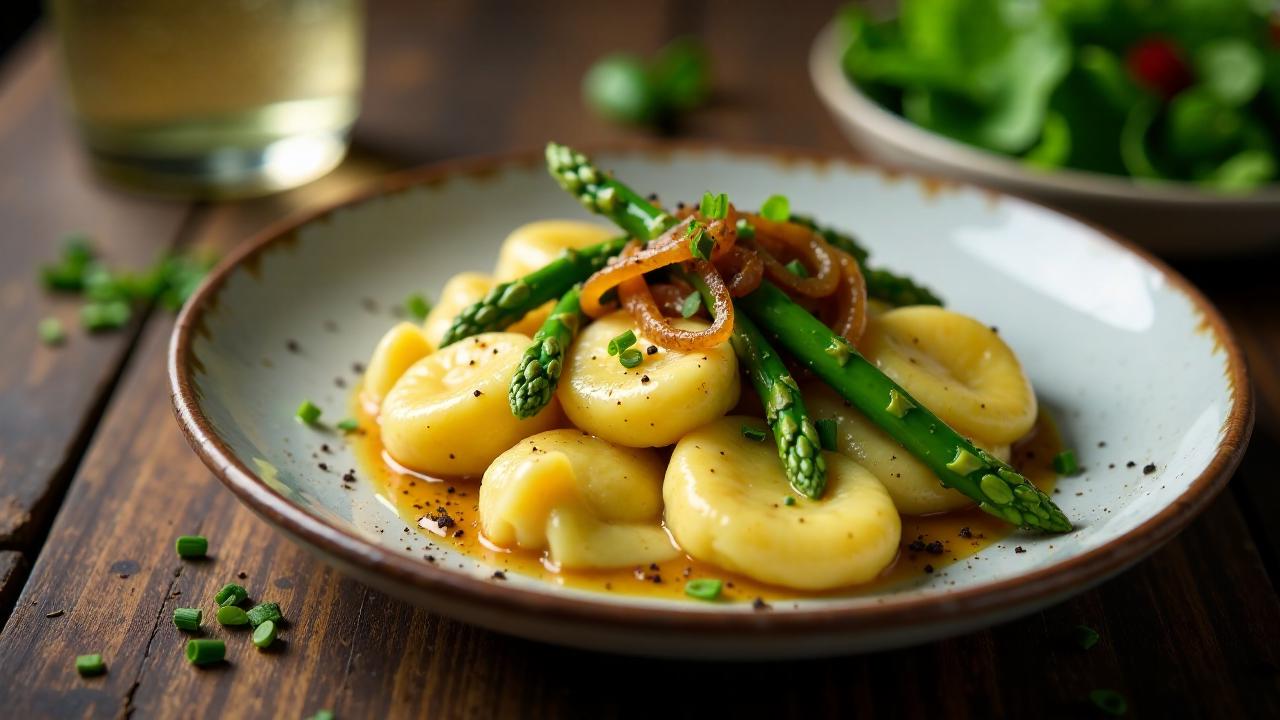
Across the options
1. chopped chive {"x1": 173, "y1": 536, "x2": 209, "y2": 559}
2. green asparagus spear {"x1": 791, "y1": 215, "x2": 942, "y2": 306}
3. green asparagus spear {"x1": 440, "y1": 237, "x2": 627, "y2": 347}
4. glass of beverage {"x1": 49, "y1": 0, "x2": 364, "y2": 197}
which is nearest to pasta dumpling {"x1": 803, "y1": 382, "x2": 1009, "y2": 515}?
green asparagus spear {"x1": 791, "y1": 215, "x2": 942, "y2": 306}

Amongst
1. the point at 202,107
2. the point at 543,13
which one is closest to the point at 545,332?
the point at 202,107

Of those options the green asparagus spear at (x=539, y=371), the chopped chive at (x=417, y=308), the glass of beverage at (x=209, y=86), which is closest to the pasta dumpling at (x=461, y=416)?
the green asparagus spear at (x=539, y=371)

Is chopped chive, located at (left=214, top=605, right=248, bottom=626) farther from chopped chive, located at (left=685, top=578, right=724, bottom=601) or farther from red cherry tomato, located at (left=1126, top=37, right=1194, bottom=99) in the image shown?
red cherry tomato, located at (left=1126, top=37, right=1194, bottom=99)

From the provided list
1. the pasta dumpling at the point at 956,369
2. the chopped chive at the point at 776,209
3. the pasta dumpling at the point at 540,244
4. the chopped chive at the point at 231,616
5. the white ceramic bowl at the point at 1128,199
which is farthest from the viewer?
the white ceramic bowl at the point at 1128,199

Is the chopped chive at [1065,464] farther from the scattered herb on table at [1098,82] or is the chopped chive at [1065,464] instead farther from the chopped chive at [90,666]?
the chopped chive at [90,666]

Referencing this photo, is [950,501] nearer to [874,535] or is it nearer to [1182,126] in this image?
[874,535]

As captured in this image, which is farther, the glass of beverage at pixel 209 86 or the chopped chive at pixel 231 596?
the glass of beverage at pixel 209 86
